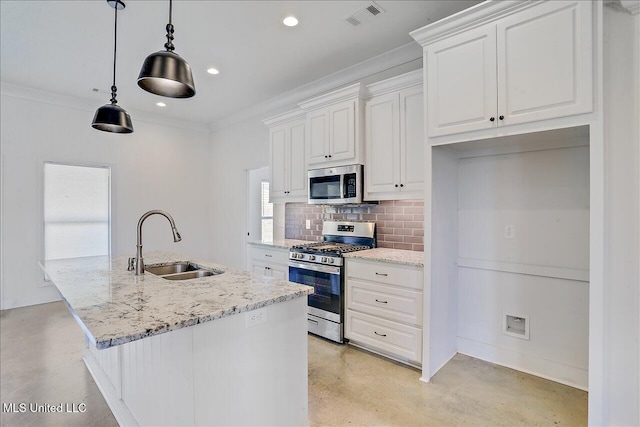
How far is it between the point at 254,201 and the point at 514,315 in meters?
4.16

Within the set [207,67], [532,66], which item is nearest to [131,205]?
[207,67]

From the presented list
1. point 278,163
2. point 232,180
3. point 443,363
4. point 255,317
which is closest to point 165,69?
point 255,317

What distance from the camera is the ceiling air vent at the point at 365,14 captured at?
8.50ft

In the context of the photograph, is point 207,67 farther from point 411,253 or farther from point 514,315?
point 514,315

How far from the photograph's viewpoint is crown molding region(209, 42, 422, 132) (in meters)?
3.26

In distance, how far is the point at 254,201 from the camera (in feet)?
18.3

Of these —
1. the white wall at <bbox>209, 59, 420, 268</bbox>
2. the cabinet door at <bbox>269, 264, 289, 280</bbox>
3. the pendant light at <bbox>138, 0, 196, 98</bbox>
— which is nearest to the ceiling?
the white wall at <bbox>209, 59, 420, 268</bbox>

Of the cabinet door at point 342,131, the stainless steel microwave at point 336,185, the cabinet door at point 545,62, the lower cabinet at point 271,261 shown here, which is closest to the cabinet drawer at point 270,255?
the lower cabinet at point 271,261

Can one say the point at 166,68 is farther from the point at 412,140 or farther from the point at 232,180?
the point at 232,180

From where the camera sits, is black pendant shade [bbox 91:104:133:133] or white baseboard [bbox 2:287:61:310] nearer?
black pendant shade [bbox 91:104:133:133]

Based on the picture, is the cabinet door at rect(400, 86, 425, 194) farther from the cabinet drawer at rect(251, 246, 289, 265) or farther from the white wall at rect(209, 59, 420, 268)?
the cabinet drawer at rect(251, 246, 289, 265)

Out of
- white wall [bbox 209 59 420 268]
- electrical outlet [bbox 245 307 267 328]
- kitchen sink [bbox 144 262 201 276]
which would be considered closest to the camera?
electrical outlet [bbox 245 307 267 328]

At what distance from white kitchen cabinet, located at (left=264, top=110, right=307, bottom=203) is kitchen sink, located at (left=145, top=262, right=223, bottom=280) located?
69.7 inches

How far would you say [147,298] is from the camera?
59.4 inches
